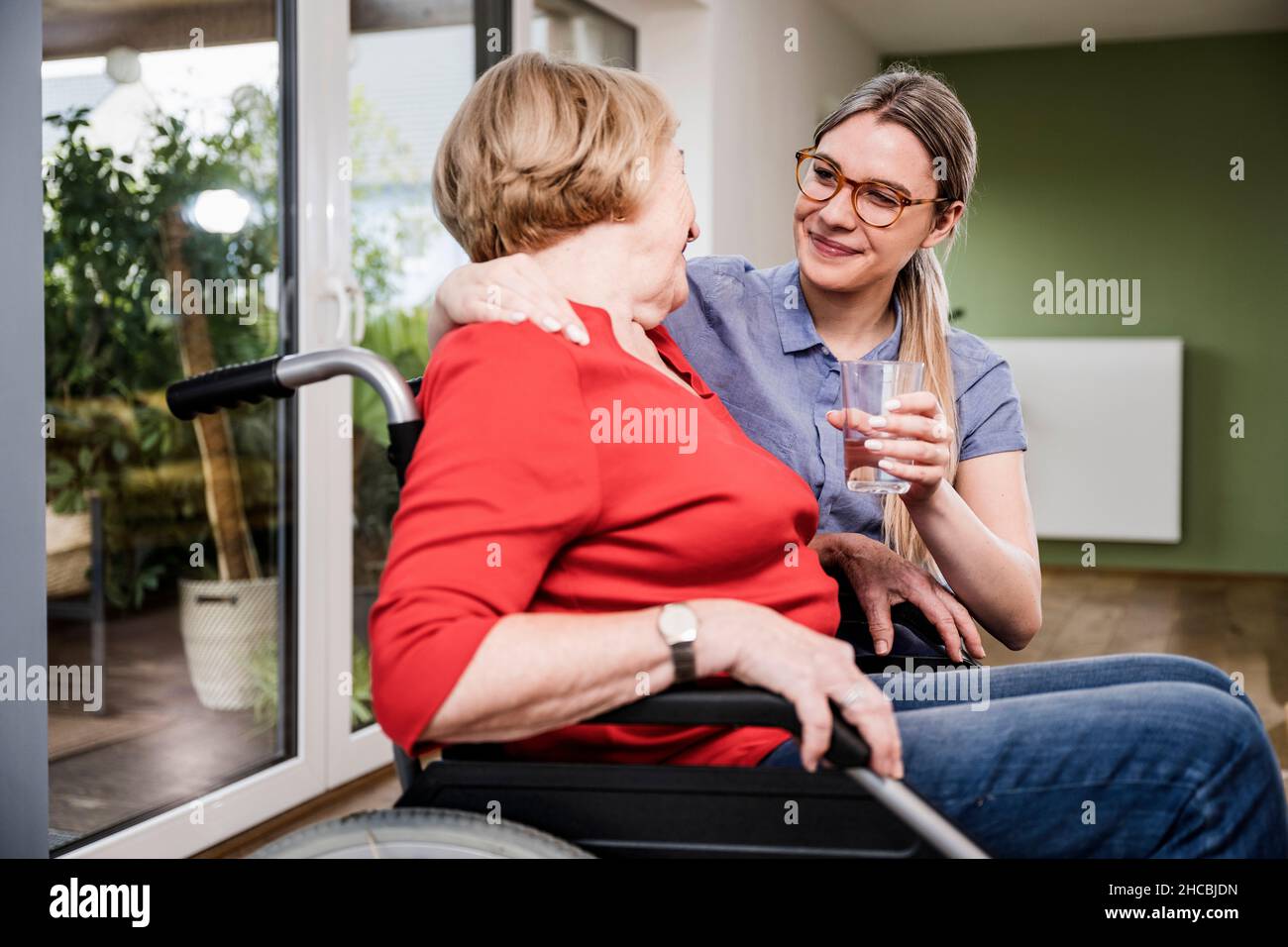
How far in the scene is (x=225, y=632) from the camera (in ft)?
8.57

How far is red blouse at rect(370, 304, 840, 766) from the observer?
0.86 meters

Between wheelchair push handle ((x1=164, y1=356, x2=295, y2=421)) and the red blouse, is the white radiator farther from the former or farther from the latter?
wheelchair push handle ((x1=164, y1=356, x2=295, y2=421))

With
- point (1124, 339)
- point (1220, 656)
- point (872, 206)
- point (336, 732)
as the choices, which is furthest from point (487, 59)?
point (1124, 339)

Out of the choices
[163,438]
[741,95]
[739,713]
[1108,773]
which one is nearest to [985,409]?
[1108,773]

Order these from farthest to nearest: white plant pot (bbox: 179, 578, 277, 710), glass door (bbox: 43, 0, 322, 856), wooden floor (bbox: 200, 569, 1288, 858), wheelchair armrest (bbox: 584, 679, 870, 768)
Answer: wooden floor (bbox: 200, 569, 1288, 858) < white plant pot (bbox: 179, 578, 277, 710) < glass door (bbox: 43, 0, 322, 856) < wheelchair armrest (bbox: 584, 679, 870, 768)

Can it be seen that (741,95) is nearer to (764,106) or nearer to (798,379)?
(764,106)

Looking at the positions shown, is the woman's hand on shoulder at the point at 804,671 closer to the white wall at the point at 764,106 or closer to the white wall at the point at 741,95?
the white wall at the point at 741,95

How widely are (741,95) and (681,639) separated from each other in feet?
13.5

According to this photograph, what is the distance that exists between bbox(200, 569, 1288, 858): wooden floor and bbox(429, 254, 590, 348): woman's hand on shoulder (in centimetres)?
184

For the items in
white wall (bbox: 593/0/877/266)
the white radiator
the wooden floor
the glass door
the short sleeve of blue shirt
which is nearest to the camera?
the short sleeve of blue shirt

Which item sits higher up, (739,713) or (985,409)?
(985,409)

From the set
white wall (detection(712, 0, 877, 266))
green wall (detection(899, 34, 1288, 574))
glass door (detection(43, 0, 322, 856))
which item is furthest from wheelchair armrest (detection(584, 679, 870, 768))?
green wall (detection(899, 34, 1288, 574))
